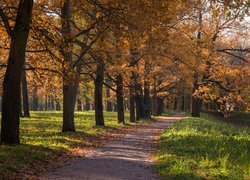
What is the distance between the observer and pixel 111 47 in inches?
770

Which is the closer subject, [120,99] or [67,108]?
[67,108]

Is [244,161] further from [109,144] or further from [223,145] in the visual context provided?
[109,144]

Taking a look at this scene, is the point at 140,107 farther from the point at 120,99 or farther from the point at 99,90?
the point at 99,90

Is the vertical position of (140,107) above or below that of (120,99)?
below

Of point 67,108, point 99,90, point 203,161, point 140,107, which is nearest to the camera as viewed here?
point 203,161

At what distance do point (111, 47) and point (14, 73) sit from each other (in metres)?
8.52

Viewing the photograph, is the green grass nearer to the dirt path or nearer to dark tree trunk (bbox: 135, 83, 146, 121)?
the dirt path

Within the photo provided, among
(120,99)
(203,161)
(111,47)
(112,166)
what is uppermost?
(111,47)

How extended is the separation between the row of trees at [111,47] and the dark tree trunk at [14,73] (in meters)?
0.03

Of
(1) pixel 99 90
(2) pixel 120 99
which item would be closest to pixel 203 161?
(1) pixel 99 90

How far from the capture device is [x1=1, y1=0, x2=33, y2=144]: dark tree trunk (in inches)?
458

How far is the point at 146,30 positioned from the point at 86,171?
736 centimetres

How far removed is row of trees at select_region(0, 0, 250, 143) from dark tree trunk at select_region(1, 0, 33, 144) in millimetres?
30

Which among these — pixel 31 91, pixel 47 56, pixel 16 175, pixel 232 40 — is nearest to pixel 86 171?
pixel 16 175
